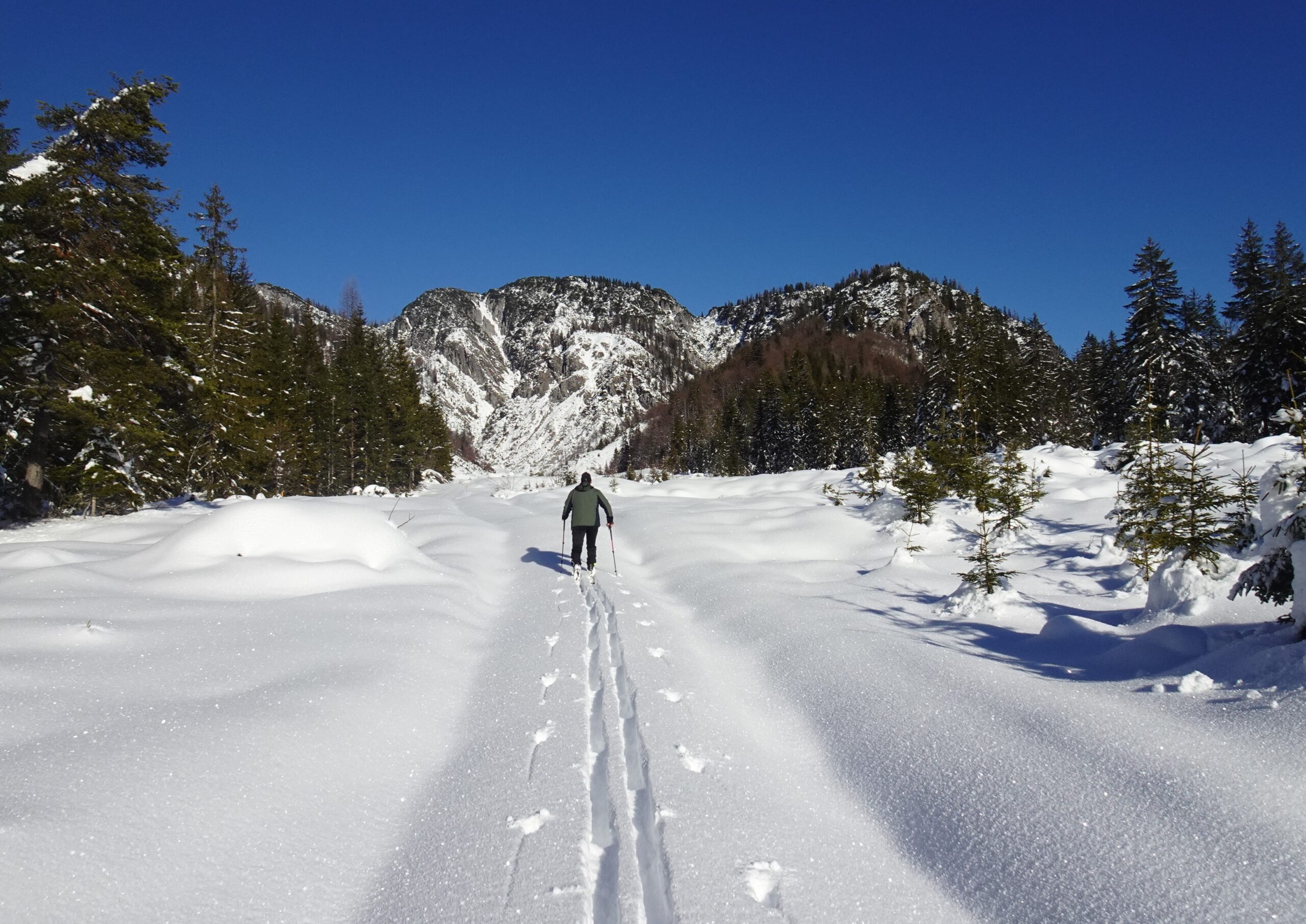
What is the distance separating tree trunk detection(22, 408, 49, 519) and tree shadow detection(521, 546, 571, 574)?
11.1m

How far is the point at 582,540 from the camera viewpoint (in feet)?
39.2

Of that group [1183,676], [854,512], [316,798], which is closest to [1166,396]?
[854,512]

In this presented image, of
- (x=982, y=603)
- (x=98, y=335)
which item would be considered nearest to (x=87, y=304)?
(x=98, y=335)

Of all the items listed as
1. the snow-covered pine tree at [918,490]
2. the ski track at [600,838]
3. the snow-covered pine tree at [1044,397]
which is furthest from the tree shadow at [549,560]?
the snow-covered pine tree at [1044,397]

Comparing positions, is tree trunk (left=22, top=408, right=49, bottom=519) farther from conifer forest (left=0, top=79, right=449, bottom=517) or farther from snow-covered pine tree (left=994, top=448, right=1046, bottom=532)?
snow-covered pine tree (left=994, top=448, right=1046, bottom=532)

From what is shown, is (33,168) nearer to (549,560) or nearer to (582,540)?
(549,560)

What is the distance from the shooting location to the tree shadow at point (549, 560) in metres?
12.4

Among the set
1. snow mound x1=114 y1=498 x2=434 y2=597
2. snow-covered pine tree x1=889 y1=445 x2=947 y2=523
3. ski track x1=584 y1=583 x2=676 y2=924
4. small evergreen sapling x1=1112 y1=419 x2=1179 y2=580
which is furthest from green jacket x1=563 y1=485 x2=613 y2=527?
small evergreen sapling x1=1112 y1=419 x2=1179 y2=580

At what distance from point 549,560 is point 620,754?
8.96 m

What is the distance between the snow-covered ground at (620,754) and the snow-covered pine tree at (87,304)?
20.5ft

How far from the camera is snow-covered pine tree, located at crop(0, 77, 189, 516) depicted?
12766 mm

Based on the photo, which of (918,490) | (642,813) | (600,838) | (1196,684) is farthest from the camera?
(918,490)

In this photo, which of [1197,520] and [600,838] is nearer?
[600,838]

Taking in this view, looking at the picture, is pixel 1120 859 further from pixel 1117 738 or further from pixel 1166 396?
pixel 1166 396
